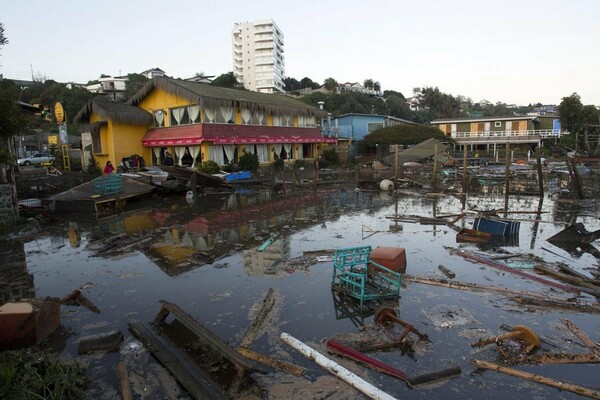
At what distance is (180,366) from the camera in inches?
211

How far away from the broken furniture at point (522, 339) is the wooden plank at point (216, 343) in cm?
348

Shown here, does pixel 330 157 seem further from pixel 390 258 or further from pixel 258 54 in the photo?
pixel 258 54

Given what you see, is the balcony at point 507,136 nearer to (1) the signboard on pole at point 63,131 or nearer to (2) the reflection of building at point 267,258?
(2) the reflection of building at point 267,258

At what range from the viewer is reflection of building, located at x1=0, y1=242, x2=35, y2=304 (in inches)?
325

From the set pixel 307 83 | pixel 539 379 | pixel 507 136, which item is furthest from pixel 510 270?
pixel 307 83

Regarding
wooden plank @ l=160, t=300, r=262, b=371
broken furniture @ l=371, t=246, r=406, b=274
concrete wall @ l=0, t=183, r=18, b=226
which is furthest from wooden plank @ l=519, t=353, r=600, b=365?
concrete wall @ l=0, t=183, r=18, b=226

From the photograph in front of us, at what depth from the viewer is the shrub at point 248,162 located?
2992cm

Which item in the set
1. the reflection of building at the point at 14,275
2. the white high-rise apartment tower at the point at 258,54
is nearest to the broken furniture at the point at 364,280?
the reflection of building at the point at 14,275

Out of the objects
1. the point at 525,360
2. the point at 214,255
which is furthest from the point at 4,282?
the point at 525,360

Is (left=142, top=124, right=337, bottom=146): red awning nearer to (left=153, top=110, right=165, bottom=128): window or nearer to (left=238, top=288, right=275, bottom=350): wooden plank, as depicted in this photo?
(left=153, top=110, right=165, bottom=128): window

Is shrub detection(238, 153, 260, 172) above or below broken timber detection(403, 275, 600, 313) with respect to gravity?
above

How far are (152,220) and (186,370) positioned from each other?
11.4m

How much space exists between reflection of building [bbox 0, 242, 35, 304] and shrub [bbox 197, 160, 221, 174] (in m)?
15.4

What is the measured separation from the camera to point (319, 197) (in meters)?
21.9
